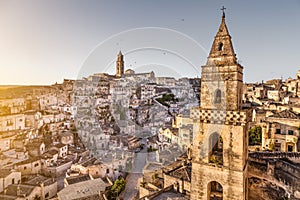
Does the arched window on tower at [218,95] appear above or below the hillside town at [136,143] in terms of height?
above

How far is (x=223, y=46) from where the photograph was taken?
7.42 meters

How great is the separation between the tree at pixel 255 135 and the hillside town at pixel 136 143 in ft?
0.34

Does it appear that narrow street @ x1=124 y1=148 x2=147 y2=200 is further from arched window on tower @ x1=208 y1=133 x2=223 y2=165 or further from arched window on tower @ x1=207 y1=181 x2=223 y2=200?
arched window on tower @ x1=208 y1=133 x2=223 y2=165

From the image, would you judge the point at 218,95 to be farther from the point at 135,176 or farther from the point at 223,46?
the point at 135,176

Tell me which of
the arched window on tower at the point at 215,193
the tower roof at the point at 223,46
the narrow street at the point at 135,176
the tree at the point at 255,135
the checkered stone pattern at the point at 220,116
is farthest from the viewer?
the tree at the point at 255,135

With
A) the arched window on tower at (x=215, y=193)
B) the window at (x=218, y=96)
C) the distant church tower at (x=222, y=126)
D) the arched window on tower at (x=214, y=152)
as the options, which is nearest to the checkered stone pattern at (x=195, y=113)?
the distant church tower at (x=222, y=126)

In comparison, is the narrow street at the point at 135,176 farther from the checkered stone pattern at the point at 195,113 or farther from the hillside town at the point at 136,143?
the checkered stone pattern at the point at 195,113

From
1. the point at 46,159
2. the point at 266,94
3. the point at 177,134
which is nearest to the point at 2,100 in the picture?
the point at 46,159

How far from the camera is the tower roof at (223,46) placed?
725 centimetres

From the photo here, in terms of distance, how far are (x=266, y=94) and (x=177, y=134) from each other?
25084 mm

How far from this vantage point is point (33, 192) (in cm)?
1628

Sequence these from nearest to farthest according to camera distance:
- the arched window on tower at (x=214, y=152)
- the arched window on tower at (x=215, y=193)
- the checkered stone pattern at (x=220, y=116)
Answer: the checkered stone pattern at (x=220, y=116) → the arched window on tower at (x=214, y=152) → the arched window on tower at (x=215, y=193)

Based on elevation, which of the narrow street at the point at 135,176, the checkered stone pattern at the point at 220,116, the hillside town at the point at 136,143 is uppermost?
the checkered stone pattern at the point at 220,116

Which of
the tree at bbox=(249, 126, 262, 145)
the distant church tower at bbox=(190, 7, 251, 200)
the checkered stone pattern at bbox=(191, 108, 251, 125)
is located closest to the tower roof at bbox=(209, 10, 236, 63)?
the distant church tower at bbox=(190, 7, 251, 200)
